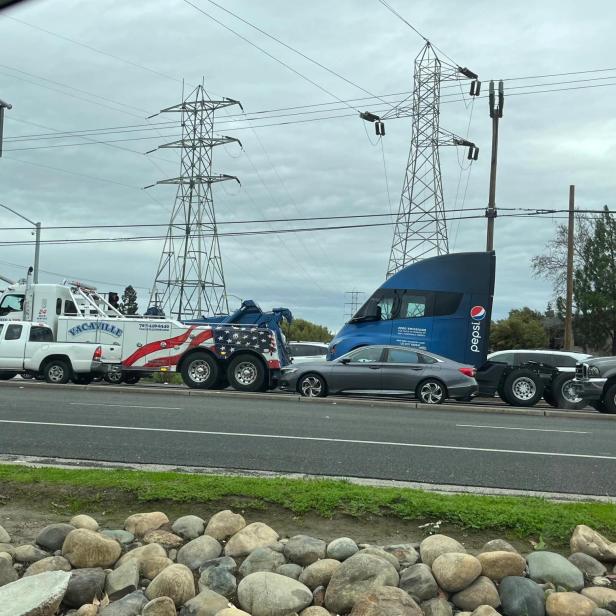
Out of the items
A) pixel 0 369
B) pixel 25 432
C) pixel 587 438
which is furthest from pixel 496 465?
pixel 0 369

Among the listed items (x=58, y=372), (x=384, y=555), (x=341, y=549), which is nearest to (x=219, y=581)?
(x=341, y=549)

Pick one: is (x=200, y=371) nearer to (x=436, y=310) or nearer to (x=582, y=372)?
(x=436, y=310)

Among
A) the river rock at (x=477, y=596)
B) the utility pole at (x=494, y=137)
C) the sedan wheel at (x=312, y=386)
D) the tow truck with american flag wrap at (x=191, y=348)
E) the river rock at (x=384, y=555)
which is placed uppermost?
the utility pole at (x=494, y=137)

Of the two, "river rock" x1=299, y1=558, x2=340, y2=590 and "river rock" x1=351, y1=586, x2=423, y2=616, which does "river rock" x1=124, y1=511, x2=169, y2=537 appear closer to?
"river rock" x1=299, y1=558, x2=340, y2=590

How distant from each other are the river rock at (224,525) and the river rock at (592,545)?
221cm

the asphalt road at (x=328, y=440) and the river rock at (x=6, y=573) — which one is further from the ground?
the asphalt road at (x=328, y=440)

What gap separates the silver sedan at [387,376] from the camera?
17891 millimetres

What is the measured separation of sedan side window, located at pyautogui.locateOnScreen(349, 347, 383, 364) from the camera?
1828 cm

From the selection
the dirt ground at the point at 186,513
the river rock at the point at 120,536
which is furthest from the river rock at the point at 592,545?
the river rock at the point at 120,536

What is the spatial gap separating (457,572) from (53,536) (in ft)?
8.70

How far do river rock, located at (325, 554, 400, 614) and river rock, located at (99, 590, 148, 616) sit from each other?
1.10m

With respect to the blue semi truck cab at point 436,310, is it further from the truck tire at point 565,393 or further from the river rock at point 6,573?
the river rock at point 6,573

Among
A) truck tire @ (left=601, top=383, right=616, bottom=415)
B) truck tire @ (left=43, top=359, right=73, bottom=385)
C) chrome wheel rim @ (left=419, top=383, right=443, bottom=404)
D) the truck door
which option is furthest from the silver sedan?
the truck door

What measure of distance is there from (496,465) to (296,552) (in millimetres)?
4565
